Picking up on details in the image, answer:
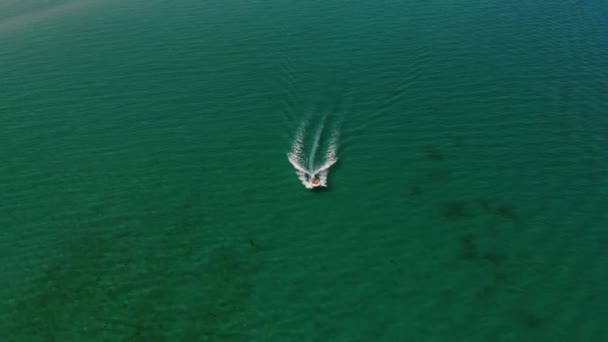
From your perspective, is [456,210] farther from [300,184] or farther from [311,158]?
[311,158]

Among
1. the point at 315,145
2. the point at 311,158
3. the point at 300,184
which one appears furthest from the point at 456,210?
the point at 315,145

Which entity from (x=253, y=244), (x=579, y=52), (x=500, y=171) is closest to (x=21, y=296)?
(x=253, y=244)

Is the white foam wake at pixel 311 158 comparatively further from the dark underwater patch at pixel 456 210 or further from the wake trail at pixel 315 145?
the dark underwater patch at pixel 456 210

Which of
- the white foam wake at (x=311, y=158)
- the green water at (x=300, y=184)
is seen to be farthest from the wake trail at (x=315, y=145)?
the green water at (x=300, y=184)

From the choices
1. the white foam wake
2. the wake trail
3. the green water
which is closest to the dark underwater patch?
the green water

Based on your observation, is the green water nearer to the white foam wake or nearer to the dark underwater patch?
the dark underwater patch
